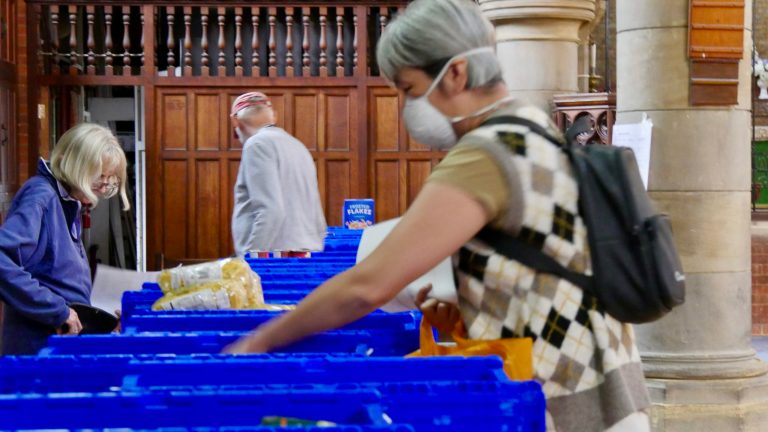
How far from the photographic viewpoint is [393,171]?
1194cm

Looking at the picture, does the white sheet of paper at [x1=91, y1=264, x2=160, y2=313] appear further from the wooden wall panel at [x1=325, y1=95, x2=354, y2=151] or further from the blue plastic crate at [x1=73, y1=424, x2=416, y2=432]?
the wooden wall panel at [x1=325, y1=95, x2=354, y2=151]

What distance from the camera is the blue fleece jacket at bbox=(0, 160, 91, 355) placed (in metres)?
3.62

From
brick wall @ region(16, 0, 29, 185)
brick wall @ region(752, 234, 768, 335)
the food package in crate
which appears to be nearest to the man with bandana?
the food package in crate

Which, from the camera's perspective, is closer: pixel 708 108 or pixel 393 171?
pixel 708 108

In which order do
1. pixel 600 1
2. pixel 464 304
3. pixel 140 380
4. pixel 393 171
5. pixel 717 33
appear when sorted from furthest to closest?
pixel 393 171
pixel 600 1
pixel 717 33
pixel 464 304
pixel 140 380

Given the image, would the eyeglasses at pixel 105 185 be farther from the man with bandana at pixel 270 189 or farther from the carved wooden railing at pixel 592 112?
the carved wooden railing at pixel 592 112

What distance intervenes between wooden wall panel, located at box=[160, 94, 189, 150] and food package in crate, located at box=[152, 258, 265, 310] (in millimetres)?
8924

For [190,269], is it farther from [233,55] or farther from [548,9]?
[233,55]

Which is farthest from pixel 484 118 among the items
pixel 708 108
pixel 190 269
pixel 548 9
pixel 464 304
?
pixel 548 9

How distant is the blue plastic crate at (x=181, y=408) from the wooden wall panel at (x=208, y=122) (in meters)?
10.3

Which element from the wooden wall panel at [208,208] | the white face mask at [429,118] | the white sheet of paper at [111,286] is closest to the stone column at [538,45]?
the wooden wall panel at [208,208]

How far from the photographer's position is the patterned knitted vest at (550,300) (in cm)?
206

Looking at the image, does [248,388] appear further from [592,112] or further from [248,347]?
[592,112]

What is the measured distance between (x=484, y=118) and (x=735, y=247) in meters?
3.65
